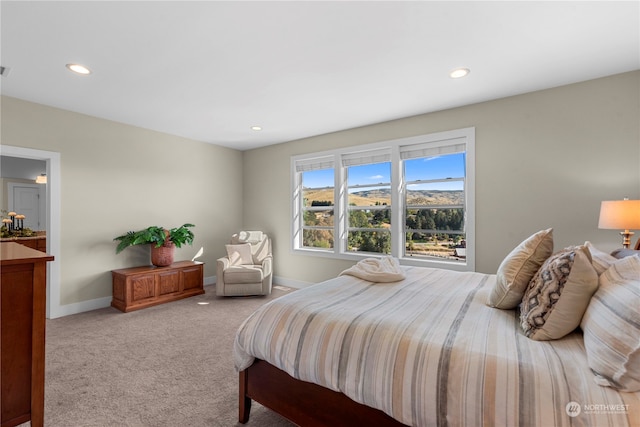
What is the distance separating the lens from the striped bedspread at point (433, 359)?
97 cm

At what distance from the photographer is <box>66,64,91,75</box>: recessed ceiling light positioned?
2574 millimetres

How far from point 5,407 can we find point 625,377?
2.51m

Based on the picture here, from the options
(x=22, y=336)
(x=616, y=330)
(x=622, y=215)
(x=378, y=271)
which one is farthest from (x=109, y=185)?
(x=622, y=215)

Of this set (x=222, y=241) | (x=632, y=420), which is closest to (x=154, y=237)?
(x=222, y=241)

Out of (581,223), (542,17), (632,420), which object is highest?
(542,17)

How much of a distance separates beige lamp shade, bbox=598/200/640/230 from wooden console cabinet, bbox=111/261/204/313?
191 inches

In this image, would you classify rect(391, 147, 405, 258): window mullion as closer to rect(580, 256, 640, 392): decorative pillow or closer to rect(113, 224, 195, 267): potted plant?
rect(580, 256, 640, 392): decorative pillow

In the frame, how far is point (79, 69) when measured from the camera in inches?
104

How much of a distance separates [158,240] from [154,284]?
0.61 meters

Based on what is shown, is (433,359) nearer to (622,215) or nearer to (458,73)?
(622,215)

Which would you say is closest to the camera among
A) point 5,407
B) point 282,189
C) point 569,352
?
point 569,352

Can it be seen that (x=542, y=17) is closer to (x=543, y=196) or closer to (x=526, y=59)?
(x=526, y=59)

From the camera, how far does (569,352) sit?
1134 mm

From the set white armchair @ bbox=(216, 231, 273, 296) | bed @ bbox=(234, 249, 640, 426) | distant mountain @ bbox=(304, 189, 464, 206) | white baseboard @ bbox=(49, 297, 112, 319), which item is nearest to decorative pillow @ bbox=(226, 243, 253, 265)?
white armchair @ bbox=(216, 231, 273, 296)
